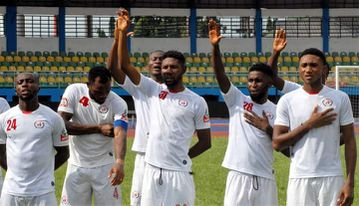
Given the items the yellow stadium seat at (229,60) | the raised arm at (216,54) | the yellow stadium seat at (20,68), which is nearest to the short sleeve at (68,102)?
the raised arm at (216,54)

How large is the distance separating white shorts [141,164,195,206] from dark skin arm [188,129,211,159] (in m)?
0.51

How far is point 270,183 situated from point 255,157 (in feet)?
0.94

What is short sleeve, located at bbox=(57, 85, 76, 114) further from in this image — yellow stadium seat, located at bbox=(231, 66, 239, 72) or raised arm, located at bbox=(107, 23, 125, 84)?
yellow stadium seat, located at bbox=(231, 66, 239, 72)

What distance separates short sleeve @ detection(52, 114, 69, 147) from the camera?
725 cm

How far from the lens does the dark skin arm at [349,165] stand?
6.61 metres

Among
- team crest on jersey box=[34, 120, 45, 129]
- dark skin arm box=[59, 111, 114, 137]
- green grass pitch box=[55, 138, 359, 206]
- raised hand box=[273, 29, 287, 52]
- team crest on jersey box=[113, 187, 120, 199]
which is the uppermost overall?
raised hand box=[273, 29, 287, 52]

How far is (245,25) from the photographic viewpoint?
39938 millimetres

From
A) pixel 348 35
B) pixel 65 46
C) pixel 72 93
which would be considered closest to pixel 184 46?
pixel 65 46

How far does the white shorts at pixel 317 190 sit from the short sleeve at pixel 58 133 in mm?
2115

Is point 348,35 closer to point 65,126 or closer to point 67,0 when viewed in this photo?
point 67,0

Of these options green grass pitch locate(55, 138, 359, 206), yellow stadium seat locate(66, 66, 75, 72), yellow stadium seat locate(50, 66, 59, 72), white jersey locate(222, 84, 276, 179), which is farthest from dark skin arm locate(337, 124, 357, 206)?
yellow stadium seat locate(50, 66, 59, 72)

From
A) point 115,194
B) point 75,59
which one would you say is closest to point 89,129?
point 115,194

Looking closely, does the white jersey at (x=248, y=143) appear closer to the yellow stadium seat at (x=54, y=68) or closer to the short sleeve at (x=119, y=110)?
the short sleeve at (x=119, y=110)

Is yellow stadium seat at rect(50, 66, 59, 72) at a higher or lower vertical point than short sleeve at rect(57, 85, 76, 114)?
higher
